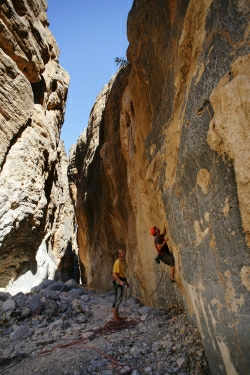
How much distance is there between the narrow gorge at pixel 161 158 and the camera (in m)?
2.10

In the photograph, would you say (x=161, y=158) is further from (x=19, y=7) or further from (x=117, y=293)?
(x=19, y=7)

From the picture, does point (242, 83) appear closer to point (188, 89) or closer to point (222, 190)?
point (222, 190)

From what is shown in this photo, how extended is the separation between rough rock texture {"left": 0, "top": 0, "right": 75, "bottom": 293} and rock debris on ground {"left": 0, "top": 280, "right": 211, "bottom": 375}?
3.08 m

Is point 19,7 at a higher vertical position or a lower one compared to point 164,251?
higher

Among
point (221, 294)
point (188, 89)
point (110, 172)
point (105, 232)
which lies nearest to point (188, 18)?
point (188, 89)

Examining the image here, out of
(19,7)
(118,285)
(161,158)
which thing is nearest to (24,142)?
(19,7)

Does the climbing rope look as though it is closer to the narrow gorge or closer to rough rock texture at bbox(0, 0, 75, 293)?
the narrow gorge

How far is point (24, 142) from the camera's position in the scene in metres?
9.29

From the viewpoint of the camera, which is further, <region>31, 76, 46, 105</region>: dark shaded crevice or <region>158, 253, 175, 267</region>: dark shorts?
<region>31, 76, 46, 105</region>: dark shaded crevice

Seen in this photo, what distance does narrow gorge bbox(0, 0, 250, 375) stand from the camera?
210 cm

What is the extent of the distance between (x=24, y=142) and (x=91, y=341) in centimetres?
736

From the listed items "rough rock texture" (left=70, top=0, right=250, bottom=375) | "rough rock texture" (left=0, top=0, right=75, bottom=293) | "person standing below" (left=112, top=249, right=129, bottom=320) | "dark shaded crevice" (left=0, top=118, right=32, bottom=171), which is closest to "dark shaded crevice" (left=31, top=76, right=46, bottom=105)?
"rough rock texture" (left=0, top=0, right=75, bottom=293)

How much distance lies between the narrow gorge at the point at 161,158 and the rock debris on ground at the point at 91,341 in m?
0.39

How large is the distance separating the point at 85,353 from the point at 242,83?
388cm
